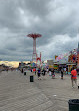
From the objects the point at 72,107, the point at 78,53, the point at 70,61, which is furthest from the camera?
the point at 70,61

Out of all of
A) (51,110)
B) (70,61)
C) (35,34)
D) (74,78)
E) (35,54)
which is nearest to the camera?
(51,110)

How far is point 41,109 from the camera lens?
17.9 ft

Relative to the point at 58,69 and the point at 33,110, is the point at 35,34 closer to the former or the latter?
the point at 58,69

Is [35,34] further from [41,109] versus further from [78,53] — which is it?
[41,109]

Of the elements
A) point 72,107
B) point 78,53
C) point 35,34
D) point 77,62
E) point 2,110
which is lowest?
point 2,110

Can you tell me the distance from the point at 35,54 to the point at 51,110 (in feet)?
233

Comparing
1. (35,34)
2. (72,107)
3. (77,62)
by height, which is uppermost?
(35,34)

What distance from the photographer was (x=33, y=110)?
211 inches

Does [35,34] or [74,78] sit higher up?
[35,34]

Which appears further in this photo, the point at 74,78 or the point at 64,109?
the point at 74,78

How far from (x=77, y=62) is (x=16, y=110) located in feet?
95.5

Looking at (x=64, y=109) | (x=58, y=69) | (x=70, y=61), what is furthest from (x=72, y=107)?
(x=58, y=69)

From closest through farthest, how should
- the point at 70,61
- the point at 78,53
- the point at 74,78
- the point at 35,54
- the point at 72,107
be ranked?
the point at 72,107 → the point at 74,78 → the point at 78,53 → the point at 70,61 → the point at 35,54

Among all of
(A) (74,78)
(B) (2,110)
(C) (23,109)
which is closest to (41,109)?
(C) (23,109)
